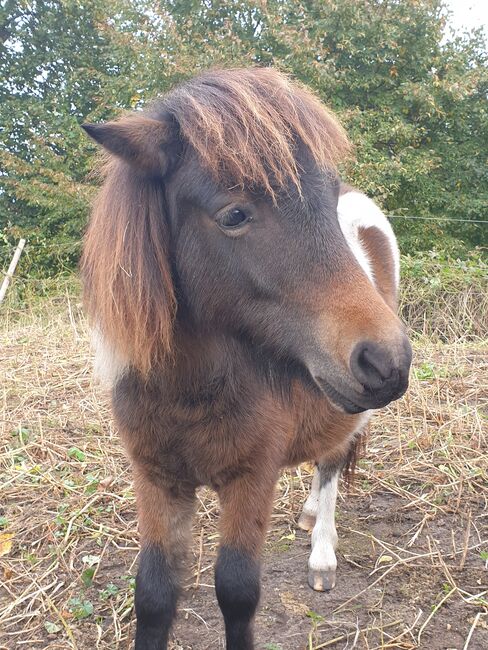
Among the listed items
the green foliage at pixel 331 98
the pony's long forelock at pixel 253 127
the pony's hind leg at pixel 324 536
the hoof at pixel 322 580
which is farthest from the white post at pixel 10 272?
the pony's long forelock at pixel 253 127

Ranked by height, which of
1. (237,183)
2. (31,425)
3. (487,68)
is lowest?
(31,425)

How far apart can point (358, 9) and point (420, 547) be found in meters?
9.29

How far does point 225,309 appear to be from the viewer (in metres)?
1.43

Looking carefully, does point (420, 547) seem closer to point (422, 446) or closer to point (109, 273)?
point (422, 446)

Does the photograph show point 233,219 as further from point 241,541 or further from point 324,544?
point 324,544

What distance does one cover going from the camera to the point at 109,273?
1.44 metres

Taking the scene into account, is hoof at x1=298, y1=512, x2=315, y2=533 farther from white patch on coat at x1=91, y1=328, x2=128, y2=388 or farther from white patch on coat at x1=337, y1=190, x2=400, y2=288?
white patch on coat at x1=91, y1=328, x2=128, y2=388

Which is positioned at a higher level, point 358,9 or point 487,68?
point 358,9

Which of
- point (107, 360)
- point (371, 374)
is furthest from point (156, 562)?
point (371, 374)

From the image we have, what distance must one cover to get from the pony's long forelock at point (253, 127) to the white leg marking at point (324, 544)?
1652 mm

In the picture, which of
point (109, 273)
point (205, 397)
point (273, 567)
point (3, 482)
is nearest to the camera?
point (109, 273)

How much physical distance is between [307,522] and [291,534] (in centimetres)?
10

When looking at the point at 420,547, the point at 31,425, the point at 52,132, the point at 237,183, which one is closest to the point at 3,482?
the point at 31,425

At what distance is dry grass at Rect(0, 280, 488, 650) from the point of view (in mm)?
2086
